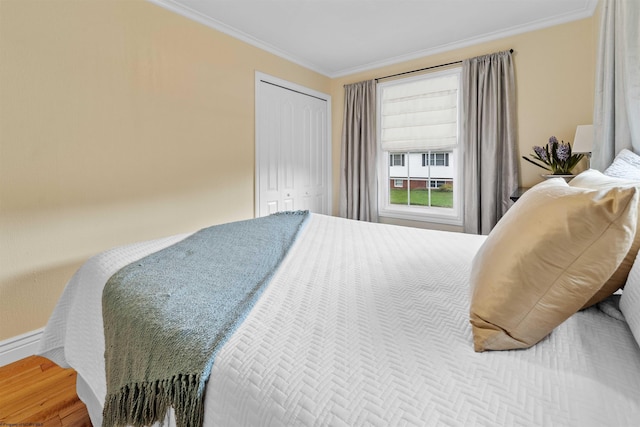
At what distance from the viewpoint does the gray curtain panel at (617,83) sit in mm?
1579

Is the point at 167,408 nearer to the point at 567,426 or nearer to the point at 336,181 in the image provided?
the point at 567,426

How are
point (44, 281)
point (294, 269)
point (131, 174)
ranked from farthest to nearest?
point (131, 174) → point (44, 281) → point (294, 269)

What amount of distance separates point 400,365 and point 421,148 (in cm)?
351

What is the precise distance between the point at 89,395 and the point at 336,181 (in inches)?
141

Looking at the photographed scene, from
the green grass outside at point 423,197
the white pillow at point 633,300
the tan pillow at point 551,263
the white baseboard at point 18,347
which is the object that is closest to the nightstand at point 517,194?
the green grass outside at point 423,197

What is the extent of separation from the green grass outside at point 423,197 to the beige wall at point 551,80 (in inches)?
32.2

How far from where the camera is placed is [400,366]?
659mm

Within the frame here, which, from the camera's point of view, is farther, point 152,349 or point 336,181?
point 336,181

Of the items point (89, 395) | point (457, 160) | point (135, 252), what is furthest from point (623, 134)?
point (89, 395)

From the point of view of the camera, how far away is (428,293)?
1.03 metres

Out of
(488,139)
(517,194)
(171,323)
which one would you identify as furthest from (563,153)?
(171,323)

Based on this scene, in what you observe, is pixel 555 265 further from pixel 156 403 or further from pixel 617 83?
pixel 617 83

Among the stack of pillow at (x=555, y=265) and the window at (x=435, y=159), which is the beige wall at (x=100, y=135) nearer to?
the window at (x=435, y=159)

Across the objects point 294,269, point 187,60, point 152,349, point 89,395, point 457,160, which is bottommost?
→ point 89,395
